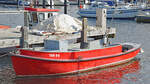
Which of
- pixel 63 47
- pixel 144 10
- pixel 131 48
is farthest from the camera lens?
pixel 144 10

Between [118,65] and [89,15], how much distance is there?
Result: 46.7 metres

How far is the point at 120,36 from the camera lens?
42500 mm

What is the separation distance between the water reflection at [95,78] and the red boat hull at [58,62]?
40cm

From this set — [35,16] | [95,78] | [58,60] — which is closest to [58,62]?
[58,60]

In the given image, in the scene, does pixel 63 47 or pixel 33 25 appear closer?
pixel 63 47

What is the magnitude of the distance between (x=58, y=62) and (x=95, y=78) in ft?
10.0

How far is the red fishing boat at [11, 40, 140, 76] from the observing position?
2067 centimetres

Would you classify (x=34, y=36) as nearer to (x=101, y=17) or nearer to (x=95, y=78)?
(x=95, y=78)

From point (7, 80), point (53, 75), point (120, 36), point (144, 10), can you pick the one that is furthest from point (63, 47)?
point (144, 10)

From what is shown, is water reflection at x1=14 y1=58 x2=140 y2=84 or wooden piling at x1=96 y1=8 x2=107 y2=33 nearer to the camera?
water reflection at x1=14 y1=58 x2=140 y2=84

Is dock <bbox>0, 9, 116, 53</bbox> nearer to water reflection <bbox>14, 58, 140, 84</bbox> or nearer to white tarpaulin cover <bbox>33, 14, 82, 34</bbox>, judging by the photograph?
white tarpaulin cover <bbox>33, 14, 82, 34</bbox>

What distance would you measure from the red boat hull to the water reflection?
0.40 metres

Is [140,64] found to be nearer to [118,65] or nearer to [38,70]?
[118,65]

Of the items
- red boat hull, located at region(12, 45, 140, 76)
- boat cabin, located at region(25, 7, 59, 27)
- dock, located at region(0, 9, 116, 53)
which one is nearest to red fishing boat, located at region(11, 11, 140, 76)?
red boat hull, located at region(12, 45, 140, 76)
